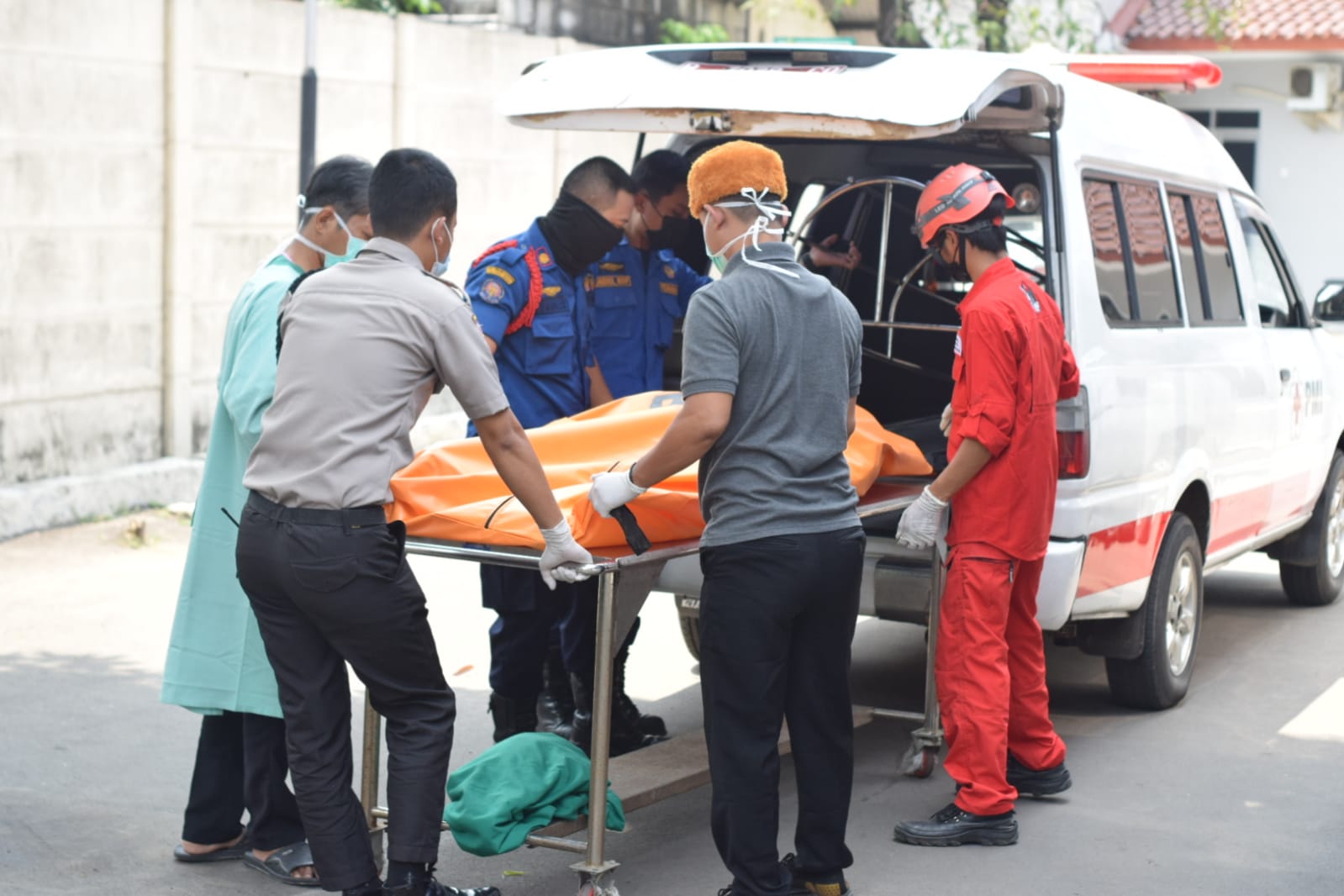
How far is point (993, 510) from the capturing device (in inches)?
198

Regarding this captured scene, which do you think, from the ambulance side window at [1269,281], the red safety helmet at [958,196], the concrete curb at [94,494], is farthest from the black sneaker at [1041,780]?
the concrete curb at [94,494]

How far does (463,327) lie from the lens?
404cm

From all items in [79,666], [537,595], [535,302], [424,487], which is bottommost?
[79,666]

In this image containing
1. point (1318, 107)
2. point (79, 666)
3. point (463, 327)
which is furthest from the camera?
point (1318, 107)

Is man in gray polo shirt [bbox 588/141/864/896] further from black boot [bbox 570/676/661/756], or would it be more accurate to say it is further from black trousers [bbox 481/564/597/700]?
black boot [bbox 570/676/661/756]

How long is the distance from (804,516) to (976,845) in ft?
4.65

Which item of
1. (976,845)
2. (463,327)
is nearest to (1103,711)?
(976,845)

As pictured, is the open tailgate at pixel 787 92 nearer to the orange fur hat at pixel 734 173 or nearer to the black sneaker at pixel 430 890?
the orange fur hat at pixel 734 173

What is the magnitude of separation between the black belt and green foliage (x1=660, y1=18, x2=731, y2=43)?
995 centimetres

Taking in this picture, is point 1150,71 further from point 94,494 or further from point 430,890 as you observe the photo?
point 94,494

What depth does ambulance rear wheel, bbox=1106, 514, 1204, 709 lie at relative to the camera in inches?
247

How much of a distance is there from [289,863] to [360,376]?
1.48 m

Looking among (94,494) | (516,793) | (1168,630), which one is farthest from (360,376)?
(94,494)

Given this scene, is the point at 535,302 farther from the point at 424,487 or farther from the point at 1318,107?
the point at 1318,107
